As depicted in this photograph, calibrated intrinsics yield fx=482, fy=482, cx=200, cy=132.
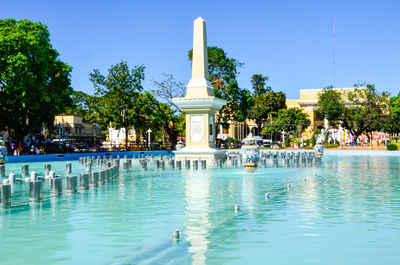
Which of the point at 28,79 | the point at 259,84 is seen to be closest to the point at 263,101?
the point at 259,84

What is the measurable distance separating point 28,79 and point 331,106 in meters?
52.3

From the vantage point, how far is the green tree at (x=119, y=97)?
Result: 62188 mm

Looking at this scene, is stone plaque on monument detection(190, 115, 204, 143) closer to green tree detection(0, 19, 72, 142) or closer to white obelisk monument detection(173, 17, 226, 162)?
white obelisk monument detection(173, 17, 226, 162)

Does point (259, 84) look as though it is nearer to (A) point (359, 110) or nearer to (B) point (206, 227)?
(A) point (359, 110)

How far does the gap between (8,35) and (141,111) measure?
2335 centimetres

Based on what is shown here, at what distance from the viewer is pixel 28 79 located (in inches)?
1745

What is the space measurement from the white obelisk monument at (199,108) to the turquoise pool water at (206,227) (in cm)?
1607

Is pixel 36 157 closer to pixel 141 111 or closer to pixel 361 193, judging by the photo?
pixel 141 111

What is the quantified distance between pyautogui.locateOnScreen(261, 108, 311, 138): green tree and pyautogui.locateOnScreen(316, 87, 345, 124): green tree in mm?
10518

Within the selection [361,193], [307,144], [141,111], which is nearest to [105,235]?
[361,193]

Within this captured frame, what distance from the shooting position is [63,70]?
52.1 meters

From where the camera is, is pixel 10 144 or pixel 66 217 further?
pixel 10 144

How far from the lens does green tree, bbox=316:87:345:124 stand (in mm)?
80662

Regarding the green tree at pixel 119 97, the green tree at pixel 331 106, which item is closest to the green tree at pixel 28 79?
the green tree at pixel 119 97
